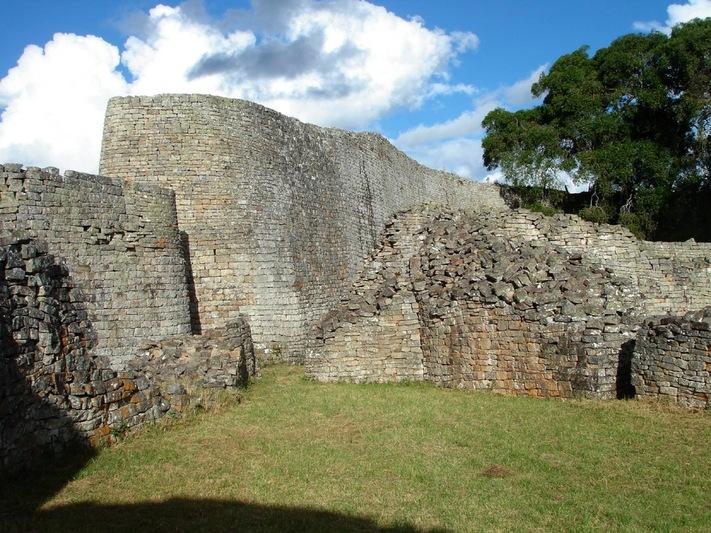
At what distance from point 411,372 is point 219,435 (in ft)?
15.6

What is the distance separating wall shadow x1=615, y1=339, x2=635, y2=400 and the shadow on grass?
5.91 meters

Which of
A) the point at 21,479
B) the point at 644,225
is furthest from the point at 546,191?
the point at 21,479

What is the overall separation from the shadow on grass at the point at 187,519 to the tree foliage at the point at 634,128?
2821 cm

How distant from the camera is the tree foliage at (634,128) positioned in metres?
30.0

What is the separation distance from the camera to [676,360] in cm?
930

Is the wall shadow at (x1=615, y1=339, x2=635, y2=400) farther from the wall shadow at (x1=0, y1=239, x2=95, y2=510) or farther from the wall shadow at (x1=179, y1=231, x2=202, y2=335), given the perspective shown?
the wall shadow at (x1=179, y1=231, x2=202, y2=335)

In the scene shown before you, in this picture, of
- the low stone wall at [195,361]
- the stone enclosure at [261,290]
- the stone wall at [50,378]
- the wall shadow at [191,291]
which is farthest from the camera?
the wall shadow at [191,291]

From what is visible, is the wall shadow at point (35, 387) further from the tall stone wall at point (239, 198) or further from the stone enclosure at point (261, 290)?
the tall stone wall at point (239, 198)

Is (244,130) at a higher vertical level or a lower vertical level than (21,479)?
higher

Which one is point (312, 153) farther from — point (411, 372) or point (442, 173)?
point (442, 173)

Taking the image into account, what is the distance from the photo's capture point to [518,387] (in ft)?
35.6

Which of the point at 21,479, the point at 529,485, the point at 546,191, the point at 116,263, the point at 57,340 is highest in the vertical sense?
the point at 546,191

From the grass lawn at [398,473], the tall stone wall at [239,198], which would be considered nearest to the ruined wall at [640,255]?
the tall stone wall at [239,198]

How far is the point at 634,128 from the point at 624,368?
82.0 ft
